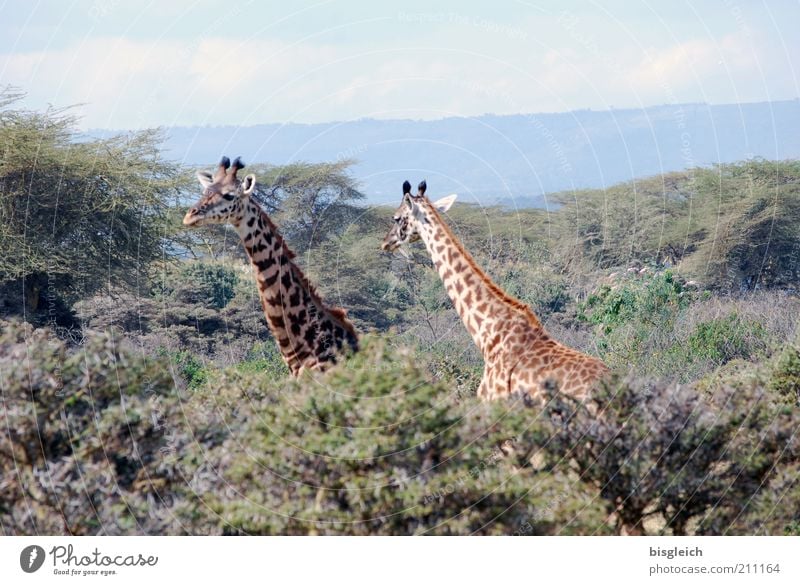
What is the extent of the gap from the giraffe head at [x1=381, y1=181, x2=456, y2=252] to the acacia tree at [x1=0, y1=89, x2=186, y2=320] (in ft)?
35.8

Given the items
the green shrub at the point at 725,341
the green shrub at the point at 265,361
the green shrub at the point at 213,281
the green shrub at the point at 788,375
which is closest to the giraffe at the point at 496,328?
the green shrub at the point at 788,375

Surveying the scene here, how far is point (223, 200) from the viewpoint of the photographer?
465 inches

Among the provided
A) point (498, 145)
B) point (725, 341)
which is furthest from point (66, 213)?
point (498, 145)

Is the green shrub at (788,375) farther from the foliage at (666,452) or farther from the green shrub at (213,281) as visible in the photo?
the green shrub at (213,281)

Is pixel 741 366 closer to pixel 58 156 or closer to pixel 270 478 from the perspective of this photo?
pixel 270 478

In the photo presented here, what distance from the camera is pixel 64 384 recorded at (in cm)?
864

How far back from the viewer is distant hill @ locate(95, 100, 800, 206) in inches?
1519

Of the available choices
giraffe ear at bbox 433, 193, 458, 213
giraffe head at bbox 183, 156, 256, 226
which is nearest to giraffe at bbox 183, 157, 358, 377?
giraffe head at bbox 183, 156, 256, 226

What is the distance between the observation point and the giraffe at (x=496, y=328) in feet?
35.8

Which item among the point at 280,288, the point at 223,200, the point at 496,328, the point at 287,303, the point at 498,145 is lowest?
the point at 496,328

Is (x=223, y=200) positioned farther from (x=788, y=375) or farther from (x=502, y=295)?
(x=788, y=375)

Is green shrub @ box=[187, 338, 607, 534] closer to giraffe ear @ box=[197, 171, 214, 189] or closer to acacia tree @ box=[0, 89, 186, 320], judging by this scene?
giraffe ear @ box=[197, 171, 214, 189]

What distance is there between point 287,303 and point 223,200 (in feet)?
3.63

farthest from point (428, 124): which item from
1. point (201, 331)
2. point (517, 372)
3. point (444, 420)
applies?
point (444, 420)
